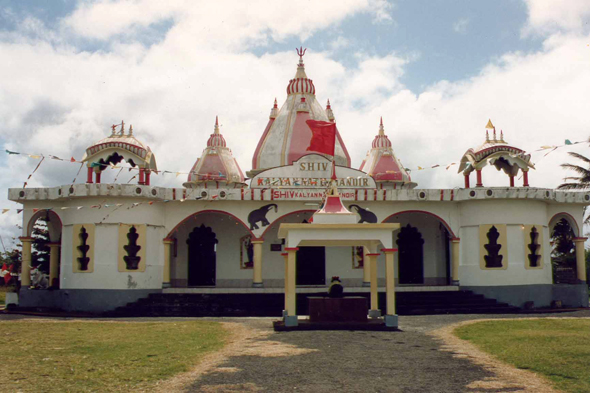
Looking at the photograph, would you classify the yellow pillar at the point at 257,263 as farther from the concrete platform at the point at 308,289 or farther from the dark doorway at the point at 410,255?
the dark doorway at the point at 410,255

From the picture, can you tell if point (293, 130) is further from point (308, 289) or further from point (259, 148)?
point (308, 289)

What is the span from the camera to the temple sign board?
24.2 meters

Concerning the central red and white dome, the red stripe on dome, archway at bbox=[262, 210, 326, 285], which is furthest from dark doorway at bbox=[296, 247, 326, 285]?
the red stripe on dome

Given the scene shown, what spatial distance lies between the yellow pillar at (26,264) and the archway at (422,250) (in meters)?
14.3

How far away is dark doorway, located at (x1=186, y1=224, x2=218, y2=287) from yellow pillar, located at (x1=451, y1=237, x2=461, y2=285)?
9.52m

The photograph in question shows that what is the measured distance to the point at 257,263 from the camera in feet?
78.8

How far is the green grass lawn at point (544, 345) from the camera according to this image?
9.45m

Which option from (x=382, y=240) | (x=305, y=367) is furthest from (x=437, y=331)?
(x=305, y=367)

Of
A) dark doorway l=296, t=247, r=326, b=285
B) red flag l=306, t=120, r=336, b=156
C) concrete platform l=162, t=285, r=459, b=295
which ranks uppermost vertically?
red flag l=306, t=120, r=336, b=156

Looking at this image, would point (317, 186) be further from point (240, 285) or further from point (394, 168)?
point (394, 168)

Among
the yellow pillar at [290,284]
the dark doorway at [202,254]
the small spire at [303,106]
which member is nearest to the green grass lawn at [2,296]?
the dark doorway at [202,254]

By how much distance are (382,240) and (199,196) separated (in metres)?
9.67

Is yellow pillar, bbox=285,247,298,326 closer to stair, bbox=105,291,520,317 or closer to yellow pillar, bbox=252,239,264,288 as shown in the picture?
stair, bbox=105,291,520,317

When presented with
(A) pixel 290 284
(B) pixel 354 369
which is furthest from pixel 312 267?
(B) pixel 354 369
